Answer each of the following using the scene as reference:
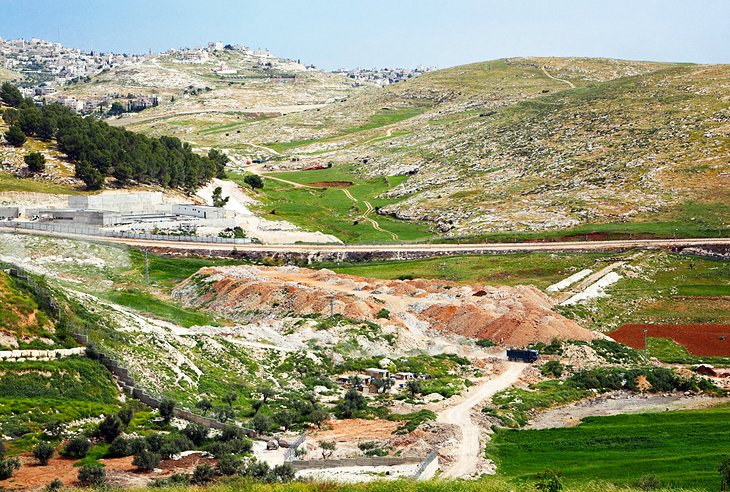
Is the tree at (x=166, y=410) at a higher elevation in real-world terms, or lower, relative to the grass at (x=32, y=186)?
lower

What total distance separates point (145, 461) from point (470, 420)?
1784 centimetres

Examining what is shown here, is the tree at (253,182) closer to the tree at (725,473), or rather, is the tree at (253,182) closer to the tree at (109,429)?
the tree at (109,429)

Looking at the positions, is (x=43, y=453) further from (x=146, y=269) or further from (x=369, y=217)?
(x=369, y=217)

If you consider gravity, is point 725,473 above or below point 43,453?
below

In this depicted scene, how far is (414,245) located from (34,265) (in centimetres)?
4155

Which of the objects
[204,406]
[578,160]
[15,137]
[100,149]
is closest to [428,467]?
[204,406]

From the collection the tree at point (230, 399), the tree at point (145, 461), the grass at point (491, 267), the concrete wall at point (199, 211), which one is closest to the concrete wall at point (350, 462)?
the tree at point (145, 461)

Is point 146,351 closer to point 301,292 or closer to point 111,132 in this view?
point 301,292

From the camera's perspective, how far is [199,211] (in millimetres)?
105250

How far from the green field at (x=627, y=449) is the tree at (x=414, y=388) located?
6420 mm

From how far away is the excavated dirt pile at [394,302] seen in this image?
61.8 metres

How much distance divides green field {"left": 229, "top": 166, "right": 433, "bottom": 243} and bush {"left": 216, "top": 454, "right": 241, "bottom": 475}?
72097 millimetres

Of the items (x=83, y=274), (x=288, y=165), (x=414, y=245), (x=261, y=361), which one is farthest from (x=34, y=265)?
(x=288, y=165)

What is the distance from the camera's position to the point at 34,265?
Result: 73.9 meters
